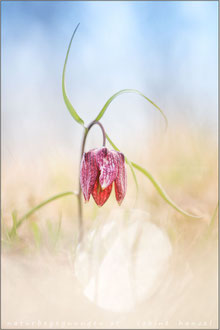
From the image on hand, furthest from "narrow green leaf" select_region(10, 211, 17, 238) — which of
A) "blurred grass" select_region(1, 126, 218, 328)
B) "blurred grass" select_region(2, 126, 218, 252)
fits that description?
"blurred grass" select_region(2, 126, 218, 252)

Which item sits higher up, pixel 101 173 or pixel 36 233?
pixel 101 173

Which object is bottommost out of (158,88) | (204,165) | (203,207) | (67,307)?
(67,307)

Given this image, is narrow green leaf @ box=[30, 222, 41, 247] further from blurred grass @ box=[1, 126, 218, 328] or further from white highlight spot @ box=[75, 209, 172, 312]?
white highlight spot @ box=[75, 209, 172, 312]

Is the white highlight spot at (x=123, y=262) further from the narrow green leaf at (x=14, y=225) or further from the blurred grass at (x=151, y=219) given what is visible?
the narrow green leaf at (x=14, y=225)

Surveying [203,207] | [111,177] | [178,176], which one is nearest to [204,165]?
[178,176]

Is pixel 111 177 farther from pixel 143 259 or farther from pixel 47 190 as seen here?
pixel 47 190

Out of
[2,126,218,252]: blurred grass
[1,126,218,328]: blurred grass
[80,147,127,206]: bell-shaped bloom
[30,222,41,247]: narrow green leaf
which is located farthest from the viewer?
[2,126,218,252]: blurred grass

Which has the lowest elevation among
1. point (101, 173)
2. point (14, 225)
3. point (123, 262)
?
point (123, 262)

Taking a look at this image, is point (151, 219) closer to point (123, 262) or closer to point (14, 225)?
point (123, 262)

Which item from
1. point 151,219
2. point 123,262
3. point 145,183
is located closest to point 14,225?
point 123,262
